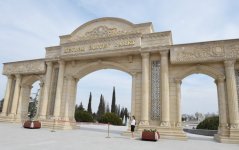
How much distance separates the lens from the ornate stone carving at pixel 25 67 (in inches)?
582

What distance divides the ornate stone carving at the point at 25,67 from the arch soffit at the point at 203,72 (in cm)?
991

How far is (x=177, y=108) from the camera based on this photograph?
10625 mm

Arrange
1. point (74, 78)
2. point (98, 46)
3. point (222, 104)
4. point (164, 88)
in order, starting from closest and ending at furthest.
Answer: point (222, 104), point (164, 88), point (98, 46), point (74, 78)

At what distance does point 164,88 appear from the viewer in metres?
10.7

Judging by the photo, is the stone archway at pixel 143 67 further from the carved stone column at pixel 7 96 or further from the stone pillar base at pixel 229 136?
the carved stone column at pixel 7 96

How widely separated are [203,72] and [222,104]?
1946 mm

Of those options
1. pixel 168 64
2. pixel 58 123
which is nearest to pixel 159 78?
pixel 168 64

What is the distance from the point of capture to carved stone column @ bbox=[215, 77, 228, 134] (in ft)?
31.9

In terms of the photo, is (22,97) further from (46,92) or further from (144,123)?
(144,123)

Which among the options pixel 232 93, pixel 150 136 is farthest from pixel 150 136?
pixel 232 93

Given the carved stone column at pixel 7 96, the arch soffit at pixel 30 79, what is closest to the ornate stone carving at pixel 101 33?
the arch soffit at pixel 30 79

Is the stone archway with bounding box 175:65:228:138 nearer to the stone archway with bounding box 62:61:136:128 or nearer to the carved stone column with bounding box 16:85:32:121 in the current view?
the stone archway with bounding box 62:61:136:128

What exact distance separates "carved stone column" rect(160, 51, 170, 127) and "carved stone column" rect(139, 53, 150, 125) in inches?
32.4

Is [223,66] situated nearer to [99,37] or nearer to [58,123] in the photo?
[99,37]
